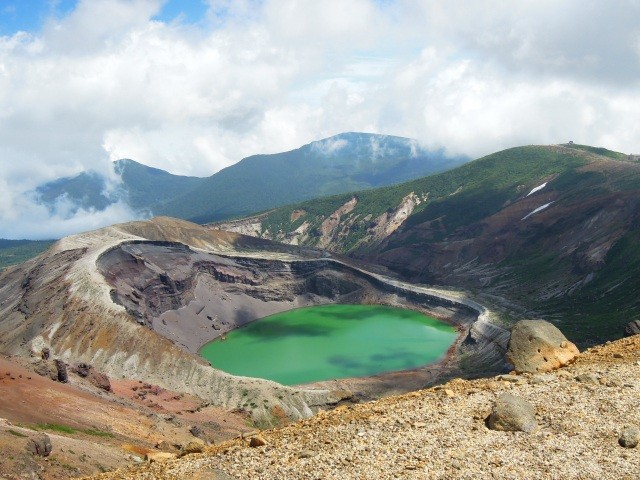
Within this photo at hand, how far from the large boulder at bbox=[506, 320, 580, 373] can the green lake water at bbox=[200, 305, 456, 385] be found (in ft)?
201

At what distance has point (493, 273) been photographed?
5423 inches

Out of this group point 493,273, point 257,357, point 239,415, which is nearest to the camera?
point 239,415

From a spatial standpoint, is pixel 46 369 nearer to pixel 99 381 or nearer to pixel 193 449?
pixel 99 381

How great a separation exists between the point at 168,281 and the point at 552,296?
78.0m

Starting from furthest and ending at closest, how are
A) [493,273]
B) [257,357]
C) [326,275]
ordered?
[326,275] → [493,273] → [257,357]

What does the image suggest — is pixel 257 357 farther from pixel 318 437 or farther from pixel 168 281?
pixel 318 437

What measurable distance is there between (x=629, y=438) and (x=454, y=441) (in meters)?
4.99

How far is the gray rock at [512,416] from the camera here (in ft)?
58.1

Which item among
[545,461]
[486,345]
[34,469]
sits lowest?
[486,345]

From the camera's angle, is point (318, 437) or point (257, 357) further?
point (257, 357)

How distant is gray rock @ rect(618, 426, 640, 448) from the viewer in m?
16.4

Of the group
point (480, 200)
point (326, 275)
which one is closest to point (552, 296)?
point (326, 275)

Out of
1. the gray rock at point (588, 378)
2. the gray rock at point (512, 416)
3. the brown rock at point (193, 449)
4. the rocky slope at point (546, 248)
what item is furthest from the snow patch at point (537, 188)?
the brown rock at point (193, 449)

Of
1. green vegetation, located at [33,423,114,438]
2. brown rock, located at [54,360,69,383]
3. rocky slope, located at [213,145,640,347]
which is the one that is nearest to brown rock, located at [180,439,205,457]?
green vegetation, located at [33,423,114,438]
